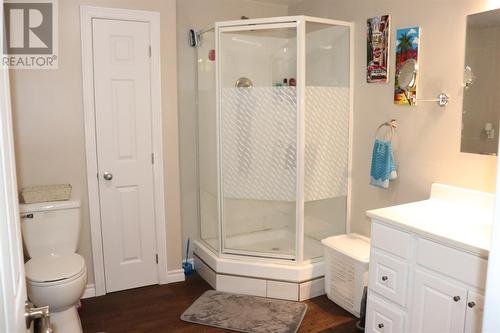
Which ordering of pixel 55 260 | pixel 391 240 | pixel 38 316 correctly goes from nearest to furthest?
pixel 38 316
pixel 391 240
pixel 55 260

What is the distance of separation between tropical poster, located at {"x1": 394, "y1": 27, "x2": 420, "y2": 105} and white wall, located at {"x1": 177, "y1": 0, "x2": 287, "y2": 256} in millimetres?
1525

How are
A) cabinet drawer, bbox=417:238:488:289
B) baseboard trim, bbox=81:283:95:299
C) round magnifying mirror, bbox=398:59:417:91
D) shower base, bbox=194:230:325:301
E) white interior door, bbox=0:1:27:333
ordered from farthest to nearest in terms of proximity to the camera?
baseboard trim, bbox=81:283:95:299, shower base, bbox=194:230:325:301, round magnifying mirror, bbox=398:59:417:91, cabinet drawer, bbox=417:238:488:289, white interior door, bbox=0:1:27:333

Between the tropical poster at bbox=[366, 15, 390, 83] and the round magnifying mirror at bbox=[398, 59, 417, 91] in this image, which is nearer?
the round magnifying mirror at bbox=[398, 59, 417, 91]

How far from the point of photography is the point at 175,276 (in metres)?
3.44

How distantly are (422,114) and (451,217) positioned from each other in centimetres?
74

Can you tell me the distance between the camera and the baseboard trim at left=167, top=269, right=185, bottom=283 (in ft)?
11.2

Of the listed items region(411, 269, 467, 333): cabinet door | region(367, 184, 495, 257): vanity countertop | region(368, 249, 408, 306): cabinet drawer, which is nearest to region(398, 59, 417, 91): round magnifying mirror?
region(367, 184, 495, 257): vanity countertop

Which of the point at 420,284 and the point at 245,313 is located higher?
the point at 420,284

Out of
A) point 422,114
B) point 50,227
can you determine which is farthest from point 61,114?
point 422,114

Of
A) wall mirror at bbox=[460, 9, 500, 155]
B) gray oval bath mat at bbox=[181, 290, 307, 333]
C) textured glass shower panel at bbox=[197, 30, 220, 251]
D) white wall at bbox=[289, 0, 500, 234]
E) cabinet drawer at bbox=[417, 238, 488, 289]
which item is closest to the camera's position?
cabinet drawer at bbox=[417, 238, 488, 289]

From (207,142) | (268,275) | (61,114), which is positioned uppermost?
(61,114)

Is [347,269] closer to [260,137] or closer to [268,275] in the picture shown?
[268,275]

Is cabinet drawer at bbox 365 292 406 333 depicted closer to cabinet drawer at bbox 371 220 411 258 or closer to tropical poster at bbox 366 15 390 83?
cabinet drawer at bbox 371 220 411 258

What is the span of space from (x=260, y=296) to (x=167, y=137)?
56.9 inches
